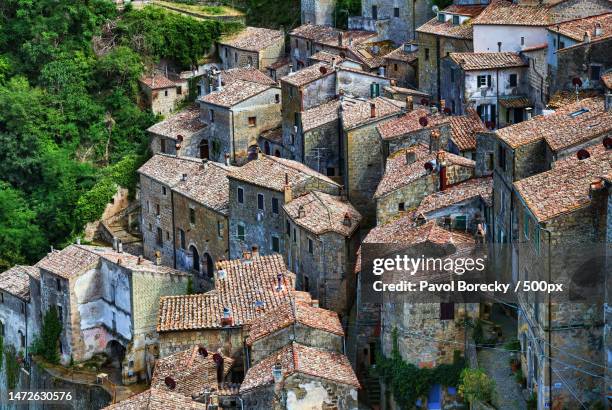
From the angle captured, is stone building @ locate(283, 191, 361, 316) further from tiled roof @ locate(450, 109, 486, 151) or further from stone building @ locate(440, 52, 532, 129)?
stone building @ locate(440, 52, 532, 129)

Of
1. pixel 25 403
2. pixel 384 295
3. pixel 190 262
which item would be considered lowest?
pixel 25 403

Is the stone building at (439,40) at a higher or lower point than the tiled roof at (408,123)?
higher

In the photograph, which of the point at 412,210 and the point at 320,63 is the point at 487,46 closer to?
the point at 320,63

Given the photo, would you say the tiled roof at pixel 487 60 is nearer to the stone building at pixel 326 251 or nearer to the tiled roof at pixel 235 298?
the stone building at pixel 326 251

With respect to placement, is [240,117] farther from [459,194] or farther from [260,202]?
[459,194]

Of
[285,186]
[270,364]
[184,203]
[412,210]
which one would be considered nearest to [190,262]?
[184,203]

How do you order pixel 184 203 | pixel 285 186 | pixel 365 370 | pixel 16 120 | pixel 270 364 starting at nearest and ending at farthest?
pixel 270 364
pixel 365 370
pixel 285 186
pixel 184 203
pixel 16 120

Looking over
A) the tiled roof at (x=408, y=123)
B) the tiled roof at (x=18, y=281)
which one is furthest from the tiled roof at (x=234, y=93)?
the tiled roof at (x=18, y=281)
